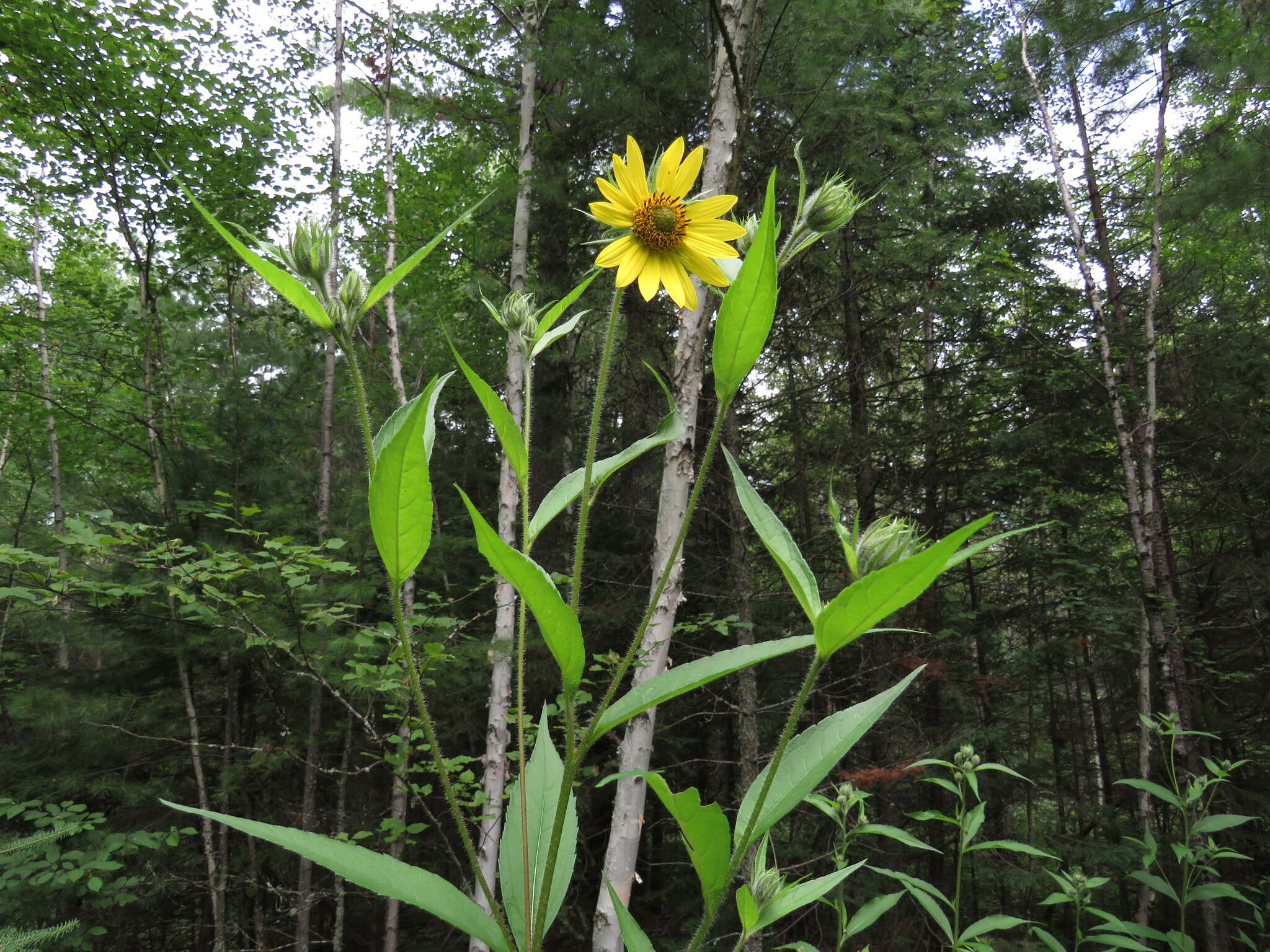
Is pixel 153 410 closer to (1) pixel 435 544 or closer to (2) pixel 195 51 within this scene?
(1) pixel 435 544

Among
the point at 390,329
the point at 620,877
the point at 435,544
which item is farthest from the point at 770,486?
the point at 620,877

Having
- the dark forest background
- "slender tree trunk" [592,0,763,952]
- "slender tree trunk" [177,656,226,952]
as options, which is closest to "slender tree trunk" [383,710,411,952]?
the dark forest background

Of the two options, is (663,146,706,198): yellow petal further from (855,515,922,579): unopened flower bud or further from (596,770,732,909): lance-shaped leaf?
(596,770,732,909): lance-shaped leaf

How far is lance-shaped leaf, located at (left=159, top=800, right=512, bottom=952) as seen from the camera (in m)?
0.52

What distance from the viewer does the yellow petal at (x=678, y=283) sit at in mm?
791

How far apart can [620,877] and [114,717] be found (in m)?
3.65

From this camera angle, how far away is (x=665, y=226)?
0.85m

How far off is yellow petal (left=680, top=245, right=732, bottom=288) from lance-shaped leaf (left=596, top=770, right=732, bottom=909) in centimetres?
58

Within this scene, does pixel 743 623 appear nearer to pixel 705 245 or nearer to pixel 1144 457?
pixel 1144 457

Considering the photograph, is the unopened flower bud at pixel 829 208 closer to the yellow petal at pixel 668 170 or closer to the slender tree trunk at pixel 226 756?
the yellow petal at pixel 668 170

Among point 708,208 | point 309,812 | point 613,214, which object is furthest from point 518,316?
point 309,812

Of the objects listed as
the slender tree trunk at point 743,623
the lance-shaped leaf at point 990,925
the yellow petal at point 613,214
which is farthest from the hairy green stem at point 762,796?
the slender tree trunk at point 743,623

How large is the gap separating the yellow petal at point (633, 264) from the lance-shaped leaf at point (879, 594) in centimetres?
44

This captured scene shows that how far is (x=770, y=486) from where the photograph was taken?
655 cm
